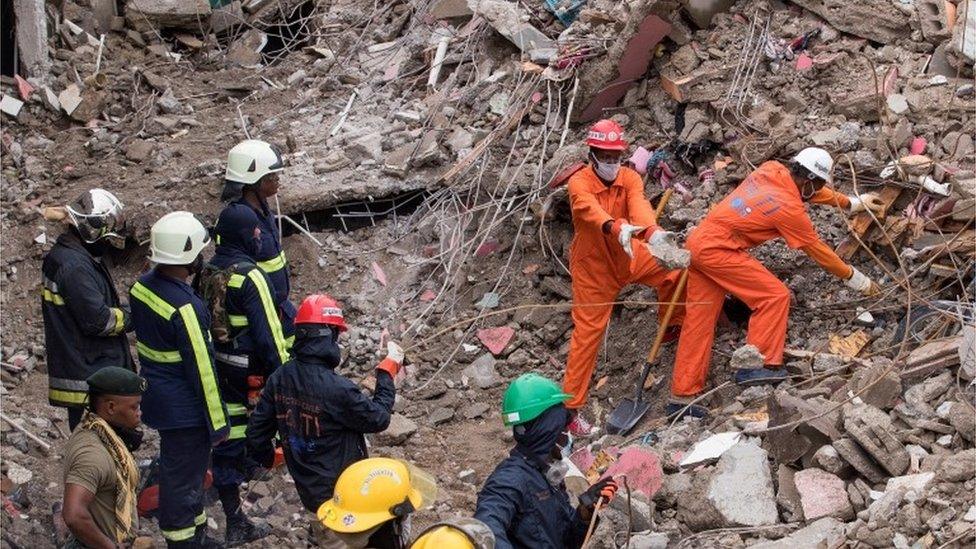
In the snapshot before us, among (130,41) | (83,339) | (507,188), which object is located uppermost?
(83,339)

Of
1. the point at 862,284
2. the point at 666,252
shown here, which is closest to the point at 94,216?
the point at 666,252

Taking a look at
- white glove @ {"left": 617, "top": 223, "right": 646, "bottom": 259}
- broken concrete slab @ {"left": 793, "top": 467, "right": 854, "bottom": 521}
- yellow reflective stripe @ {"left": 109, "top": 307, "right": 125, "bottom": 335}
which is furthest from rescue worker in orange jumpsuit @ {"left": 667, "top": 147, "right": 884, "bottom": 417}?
yellow reflective stripe @ {"left": 109, "top": 307, "right": 125, "bottom": 335}

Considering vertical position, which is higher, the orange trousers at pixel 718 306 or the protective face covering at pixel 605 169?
the protective face covering at pixel 605 169

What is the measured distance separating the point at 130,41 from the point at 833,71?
6670 millimetres

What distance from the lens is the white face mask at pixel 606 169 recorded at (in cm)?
757

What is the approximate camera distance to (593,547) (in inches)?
221

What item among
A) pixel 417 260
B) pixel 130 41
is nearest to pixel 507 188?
pixel 417 260

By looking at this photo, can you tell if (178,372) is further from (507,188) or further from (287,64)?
(287,64)

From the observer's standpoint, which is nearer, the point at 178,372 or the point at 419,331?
the point at 178,372

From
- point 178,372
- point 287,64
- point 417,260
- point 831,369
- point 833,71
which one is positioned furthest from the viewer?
point 287,64

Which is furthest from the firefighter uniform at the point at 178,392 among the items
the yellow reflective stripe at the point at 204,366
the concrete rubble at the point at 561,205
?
the concrete rubble at the point at 561,205

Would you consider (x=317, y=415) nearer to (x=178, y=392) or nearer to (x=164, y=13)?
(x=178, y=392)

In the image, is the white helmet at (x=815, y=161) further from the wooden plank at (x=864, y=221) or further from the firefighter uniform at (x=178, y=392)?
the firefighter uniform at (x=178, y=392)

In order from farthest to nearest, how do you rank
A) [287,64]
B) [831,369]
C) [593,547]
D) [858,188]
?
1. [287,64]
2. [858,188]
3. [831,369]
4. [593,547]
